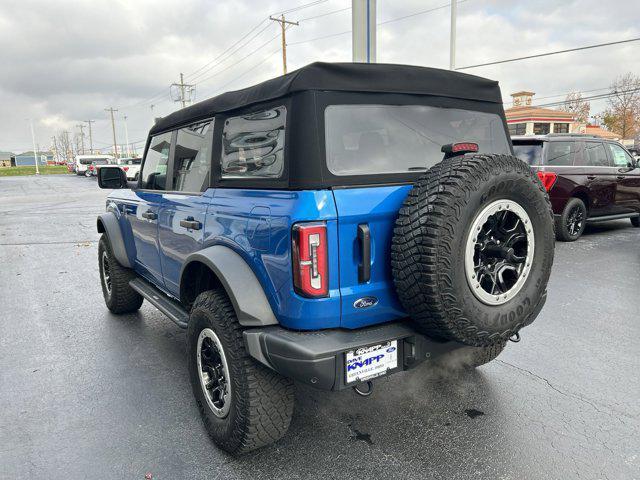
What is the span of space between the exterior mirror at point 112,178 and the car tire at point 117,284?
0.55 meters

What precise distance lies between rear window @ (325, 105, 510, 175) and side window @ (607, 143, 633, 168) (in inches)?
295

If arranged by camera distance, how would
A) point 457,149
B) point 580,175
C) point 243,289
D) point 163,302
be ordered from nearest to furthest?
1. point 243,289
2. point 457,149
3. point 163,302
4. point 580,175

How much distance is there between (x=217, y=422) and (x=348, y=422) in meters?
0.78

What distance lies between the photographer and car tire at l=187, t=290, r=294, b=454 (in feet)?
7.62

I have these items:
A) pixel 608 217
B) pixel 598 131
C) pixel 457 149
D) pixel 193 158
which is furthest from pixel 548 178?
pixel 598 131

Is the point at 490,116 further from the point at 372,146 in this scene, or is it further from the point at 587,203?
the point at 587,203

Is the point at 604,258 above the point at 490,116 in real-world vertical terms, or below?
below

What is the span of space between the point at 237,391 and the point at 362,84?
1695mm

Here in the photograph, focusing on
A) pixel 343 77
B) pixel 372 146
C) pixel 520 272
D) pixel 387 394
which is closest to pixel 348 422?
pixel 387 394

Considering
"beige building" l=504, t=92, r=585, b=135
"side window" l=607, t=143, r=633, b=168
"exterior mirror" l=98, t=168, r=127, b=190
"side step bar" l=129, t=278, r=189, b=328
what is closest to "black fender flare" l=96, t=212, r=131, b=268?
"side step bar" l=129, t=278, r=189, b=328

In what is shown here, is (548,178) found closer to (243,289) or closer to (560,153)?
(560,153)

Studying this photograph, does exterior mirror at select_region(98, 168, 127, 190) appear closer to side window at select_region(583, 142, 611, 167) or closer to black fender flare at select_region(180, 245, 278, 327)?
black fender flare at select_region(180, 245, 278, 327)

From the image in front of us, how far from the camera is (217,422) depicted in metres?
2.57

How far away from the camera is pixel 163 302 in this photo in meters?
3.62
